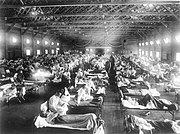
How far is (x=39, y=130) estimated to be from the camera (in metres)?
4.96

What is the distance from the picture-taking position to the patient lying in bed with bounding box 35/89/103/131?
4.73 metres

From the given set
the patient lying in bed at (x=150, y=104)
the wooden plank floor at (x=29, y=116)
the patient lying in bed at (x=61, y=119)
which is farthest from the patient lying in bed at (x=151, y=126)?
the patient lying in bed at (x=150, y=104)

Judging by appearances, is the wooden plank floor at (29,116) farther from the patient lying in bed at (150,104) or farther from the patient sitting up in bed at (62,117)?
the patient lying in bed at (150,104)

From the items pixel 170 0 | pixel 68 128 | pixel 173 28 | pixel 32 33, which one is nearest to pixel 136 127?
pixel 68 128

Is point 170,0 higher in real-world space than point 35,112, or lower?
higher

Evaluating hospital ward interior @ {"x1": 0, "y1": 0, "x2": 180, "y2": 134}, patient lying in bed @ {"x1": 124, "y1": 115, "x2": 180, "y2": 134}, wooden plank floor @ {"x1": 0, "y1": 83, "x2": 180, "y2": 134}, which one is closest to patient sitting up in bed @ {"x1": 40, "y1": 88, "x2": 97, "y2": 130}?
hospital ward interior @ {"x1": 0, "y1": 0, "x2": 180, "y2": 134}

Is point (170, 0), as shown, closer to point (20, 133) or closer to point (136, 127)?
point (136, 127)

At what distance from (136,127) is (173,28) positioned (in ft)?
50.2

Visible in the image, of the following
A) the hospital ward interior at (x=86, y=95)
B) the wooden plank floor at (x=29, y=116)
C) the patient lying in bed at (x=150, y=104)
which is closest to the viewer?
the hospital ward interior at (x=86, y=95)

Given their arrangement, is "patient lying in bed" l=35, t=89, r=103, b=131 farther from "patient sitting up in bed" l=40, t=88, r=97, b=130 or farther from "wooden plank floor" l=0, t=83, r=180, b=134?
"wooden plank floor" l=0, t=83, r=180, b=134

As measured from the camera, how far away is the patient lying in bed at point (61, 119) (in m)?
4.73

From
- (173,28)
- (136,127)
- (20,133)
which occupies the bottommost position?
(20,133)

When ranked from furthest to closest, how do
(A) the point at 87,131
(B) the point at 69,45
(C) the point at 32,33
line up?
(B) the point at 69,45
(C) the point at 32,33
(A) the point at 87,131

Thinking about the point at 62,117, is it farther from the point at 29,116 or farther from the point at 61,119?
the point at 29,116
